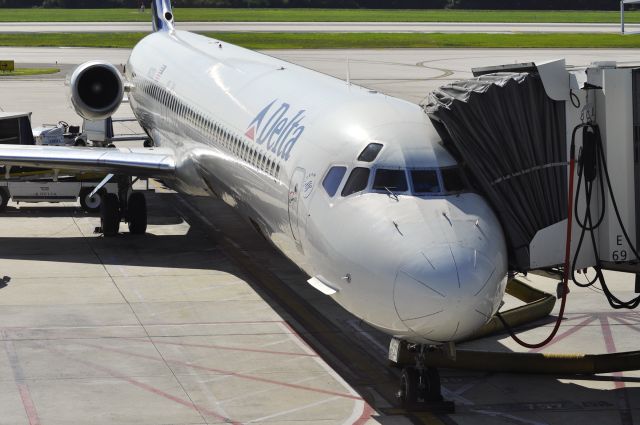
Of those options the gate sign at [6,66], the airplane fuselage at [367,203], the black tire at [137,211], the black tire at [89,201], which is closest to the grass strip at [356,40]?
the gate sign at [6,66]

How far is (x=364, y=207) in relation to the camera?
535 inches

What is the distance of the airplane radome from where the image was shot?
1266 cm

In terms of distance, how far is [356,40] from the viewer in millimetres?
86438

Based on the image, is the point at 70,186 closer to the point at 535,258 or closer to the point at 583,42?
the point at 535,258

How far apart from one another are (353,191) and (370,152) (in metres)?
0.53

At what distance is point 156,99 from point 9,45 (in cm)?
5871

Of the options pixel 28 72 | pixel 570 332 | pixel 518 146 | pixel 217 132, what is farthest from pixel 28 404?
pixel 28 72

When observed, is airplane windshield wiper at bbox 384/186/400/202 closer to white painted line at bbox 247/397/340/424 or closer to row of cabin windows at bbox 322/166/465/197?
row of cabin windows at bbox 322/166/465/197

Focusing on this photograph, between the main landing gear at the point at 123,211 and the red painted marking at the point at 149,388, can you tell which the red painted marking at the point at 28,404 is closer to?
the red painted marking at the point at 149,388

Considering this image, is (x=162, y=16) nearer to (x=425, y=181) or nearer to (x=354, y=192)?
(x=354, y=192)

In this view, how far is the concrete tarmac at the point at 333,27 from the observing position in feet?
315

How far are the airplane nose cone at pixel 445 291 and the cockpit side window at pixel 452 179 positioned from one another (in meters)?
1.18

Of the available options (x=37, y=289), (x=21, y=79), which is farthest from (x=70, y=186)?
(x=21, y=79)

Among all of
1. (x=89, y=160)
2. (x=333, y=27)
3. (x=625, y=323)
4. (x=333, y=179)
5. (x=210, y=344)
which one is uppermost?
(x=333, y=179)
